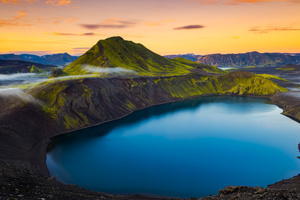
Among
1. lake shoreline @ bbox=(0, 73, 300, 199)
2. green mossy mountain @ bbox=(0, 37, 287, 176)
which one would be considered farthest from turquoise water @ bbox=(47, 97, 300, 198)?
green mossy mountain @ bbox=(0, 37, 287, 176)

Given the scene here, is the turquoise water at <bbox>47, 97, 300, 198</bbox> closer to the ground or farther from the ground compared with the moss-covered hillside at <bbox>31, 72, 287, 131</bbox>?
closer to the ground

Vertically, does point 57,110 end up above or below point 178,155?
above

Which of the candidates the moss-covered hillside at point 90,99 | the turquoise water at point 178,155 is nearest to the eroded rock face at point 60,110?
the moss-covered hillside at point 90,99

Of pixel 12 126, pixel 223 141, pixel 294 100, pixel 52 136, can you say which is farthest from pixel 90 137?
pixel 294 100

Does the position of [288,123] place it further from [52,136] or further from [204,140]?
[52,136]

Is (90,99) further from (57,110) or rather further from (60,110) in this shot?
(57,110)

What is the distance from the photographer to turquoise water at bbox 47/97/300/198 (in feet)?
194

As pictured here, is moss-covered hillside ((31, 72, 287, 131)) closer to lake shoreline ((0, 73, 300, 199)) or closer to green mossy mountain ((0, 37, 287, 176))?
green mossy mountain ((0, 37, 287, 176))

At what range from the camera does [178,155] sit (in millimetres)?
77188

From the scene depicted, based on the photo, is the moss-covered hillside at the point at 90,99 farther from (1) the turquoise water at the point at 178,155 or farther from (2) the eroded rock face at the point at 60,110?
(1) the turquoise water at the point at 178,155

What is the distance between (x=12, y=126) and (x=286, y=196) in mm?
103681

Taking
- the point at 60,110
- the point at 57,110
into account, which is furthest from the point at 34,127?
the point at 60,110

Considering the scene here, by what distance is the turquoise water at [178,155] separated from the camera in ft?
194

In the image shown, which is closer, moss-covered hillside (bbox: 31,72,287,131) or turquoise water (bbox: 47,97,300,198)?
turquoise water (bbox: 47,97,300,198)
